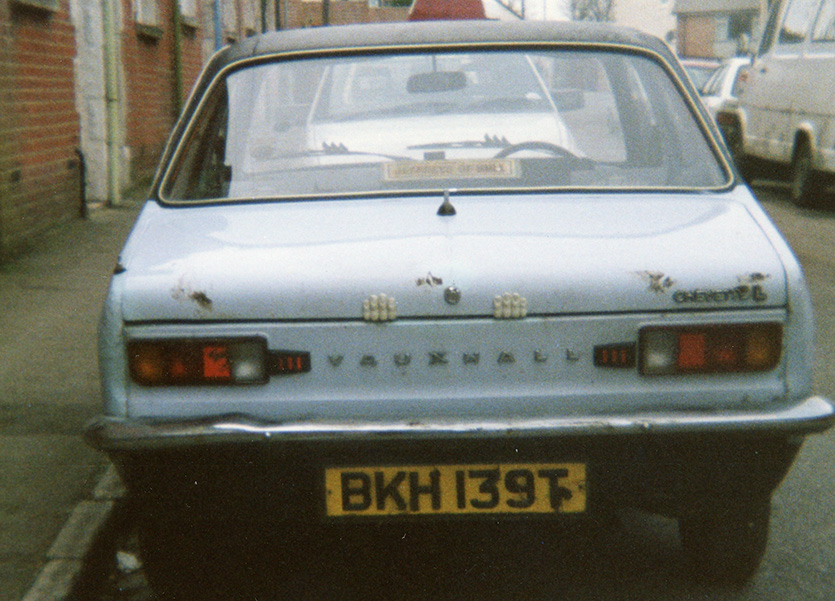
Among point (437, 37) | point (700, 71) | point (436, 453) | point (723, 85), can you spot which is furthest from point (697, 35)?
point (436, 453)

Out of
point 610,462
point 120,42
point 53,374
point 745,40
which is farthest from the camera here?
point 745,40

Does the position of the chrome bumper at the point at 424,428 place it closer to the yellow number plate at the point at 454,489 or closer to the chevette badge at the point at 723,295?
the yellow number plate at the point at 454,489

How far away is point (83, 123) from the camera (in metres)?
11.4

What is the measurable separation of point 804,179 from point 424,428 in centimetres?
1078

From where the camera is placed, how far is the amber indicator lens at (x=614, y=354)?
2.79 meters

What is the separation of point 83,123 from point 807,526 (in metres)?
9.10

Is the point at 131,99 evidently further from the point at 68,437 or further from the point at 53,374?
the point at 68,437

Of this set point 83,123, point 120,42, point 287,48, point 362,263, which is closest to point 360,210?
point 362,263

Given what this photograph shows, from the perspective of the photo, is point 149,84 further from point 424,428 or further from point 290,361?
point 424,428

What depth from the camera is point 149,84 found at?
14586mm

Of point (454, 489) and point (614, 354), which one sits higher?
point (614, 354)

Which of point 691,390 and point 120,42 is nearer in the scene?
point 691,390

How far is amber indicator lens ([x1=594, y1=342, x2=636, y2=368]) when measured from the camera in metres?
2.79

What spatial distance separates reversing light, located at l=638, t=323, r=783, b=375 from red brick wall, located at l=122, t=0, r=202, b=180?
1123cm
